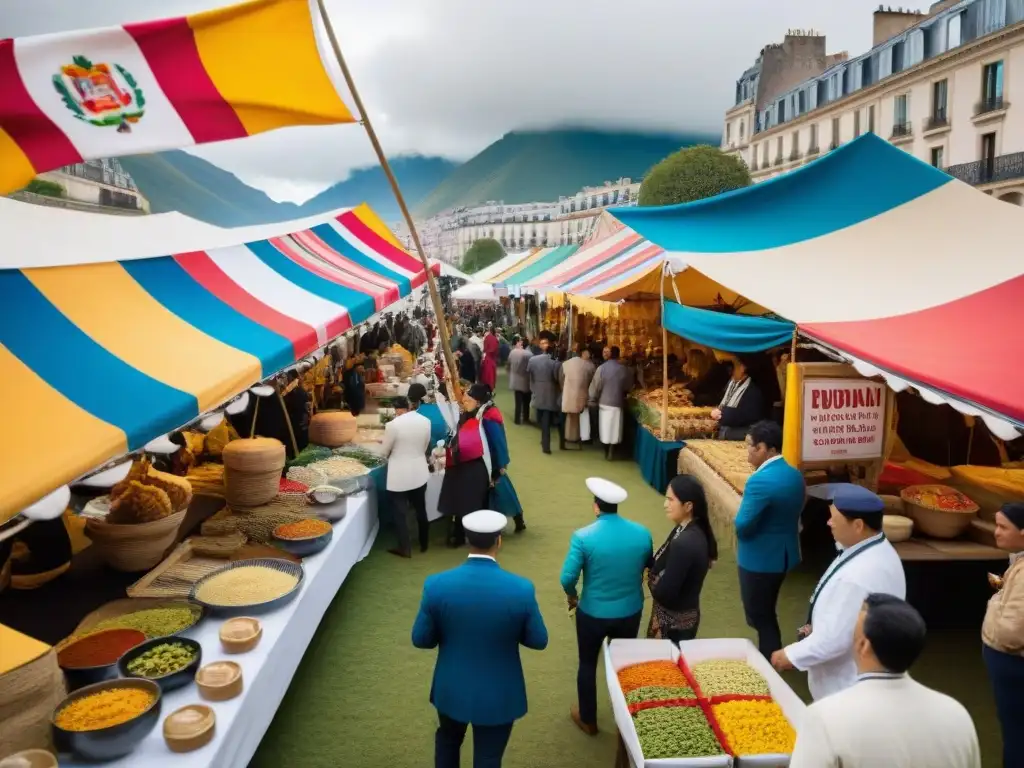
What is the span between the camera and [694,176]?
3159 cm

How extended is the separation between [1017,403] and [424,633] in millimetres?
3007

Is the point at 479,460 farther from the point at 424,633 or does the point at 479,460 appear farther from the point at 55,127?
the point at 55,127

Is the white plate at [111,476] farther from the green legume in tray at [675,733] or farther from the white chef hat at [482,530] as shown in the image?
the green legume in tray at [675,733]

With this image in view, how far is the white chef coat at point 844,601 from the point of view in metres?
3.02

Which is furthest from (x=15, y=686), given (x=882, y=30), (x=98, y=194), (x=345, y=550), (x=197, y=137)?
(x=882, y=30)

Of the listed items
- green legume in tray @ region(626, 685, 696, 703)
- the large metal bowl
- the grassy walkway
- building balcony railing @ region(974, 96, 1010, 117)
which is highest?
building balcony railing @ region(974, 96, 1010, 117)

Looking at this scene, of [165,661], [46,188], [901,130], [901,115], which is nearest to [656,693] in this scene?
[165,661]

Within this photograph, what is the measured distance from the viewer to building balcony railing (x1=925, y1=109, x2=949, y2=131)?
29.5 metres

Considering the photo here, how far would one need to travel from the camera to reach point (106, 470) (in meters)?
3.59

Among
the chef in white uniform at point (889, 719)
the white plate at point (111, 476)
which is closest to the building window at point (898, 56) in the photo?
the chef in white uniform at point (889, 719)

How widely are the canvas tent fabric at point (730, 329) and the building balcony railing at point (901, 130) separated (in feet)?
104

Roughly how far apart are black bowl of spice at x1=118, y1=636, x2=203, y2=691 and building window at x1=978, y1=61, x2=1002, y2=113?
1321 inches

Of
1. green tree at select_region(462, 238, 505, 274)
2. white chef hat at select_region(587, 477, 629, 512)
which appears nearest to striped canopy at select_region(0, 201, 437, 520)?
white chef hat at select_region(587, 477, 629, 512)

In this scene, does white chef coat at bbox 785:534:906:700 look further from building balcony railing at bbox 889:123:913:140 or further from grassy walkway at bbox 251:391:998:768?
building balcony railing at bbox 889:123:913:140
